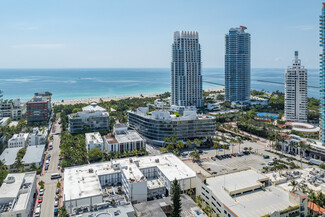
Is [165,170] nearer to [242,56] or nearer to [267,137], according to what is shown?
[267,137]

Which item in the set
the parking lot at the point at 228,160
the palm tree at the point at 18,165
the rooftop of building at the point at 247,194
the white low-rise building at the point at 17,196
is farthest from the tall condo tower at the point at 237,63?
the white low-rise building at the point at 17,196

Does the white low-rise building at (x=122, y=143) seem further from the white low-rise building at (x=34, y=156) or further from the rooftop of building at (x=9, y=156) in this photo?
the rooftop of building at (x=9, y=156)

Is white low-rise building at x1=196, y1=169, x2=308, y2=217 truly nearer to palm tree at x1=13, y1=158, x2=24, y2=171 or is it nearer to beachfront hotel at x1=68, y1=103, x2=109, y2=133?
palm tree at x1=13, y1=158, x2=24, y2=171

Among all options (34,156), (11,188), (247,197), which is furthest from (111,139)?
(247,197)

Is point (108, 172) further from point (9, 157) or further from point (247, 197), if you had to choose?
point (9, 157)

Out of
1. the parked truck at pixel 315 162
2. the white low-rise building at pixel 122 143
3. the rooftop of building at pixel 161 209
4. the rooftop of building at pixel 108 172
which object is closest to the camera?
the rooftop of building at pixel 161 209

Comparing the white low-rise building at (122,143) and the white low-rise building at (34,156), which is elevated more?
the white low-rise building at (122,143)
